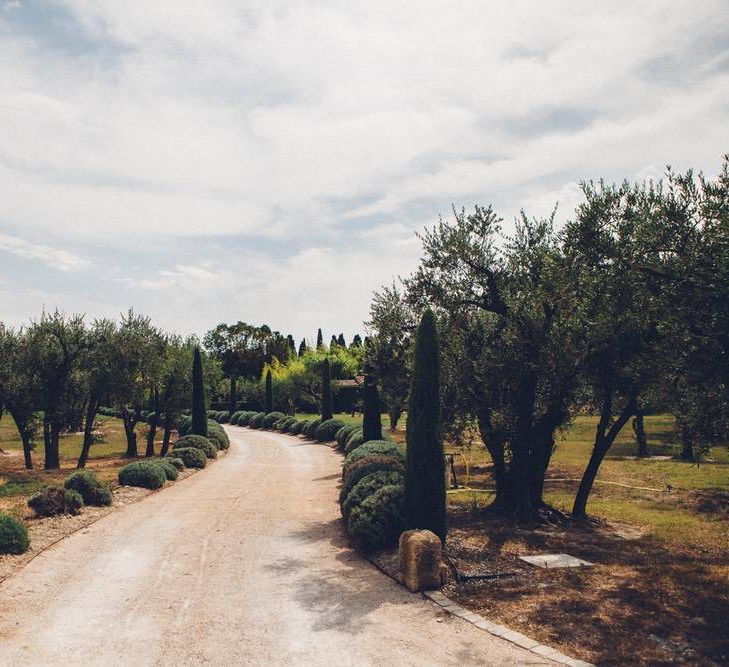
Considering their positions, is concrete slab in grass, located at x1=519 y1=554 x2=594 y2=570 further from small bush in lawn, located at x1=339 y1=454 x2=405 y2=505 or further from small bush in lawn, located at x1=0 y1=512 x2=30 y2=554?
small bush in lawn, located at x1=0 y1=512 x2=30 y2=554

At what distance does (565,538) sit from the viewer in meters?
14.6

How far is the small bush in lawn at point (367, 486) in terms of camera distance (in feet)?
49.9

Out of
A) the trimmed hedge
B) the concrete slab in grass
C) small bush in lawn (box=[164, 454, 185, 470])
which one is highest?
the trimmed hedge

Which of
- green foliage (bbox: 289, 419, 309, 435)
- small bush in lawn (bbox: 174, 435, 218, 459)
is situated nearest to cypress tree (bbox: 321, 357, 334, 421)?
green foliage (bbox: 289, 419, 309, 435)

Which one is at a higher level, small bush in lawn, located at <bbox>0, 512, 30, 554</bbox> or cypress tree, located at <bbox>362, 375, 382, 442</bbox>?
cypress tree, located at <bbox>362, 375, 382, 442</bbox>

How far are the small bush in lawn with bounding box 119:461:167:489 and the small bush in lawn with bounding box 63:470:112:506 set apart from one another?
3.85 meters

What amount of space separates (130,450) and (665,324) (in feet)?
120

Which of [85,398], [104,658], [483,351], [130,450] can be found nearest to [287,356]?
[130,450]

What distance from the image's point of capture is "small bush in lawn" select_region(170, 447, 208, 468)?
30656 mm

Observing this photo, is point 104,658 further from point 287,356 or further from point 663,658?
point 287,356

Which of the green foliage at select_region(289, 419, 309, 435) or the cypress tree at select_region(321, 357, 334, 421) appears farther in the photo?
the green foliage at select_region(289, 419, 309, 435)

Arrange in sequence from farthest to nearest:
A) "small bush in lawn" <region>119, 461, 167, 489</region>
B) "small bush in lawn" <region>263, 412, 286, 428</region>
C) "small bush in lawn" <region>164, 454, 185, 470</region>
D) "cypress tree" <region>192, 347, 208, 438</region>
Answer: "small bush in lawn" <region>263, 412, 286, 428</region>
"cypress tree" <region>192, 347, 208, 438</region>
"small bush in lawn" <region>164, 454, 185, 470</region>
"small bush in lawn" <region>119, 461, 167, 489</region>

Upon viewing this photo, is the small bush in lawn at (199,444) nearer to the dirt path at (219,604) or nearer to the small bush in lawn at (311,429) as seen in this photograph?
the small bush in lawn at (311,429)

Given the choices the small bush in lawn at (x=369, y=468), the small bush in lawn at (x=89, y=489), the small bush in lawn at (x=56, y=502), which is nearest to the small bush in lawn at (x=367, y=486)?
the small bush in lawn at (x=369, y=468)
